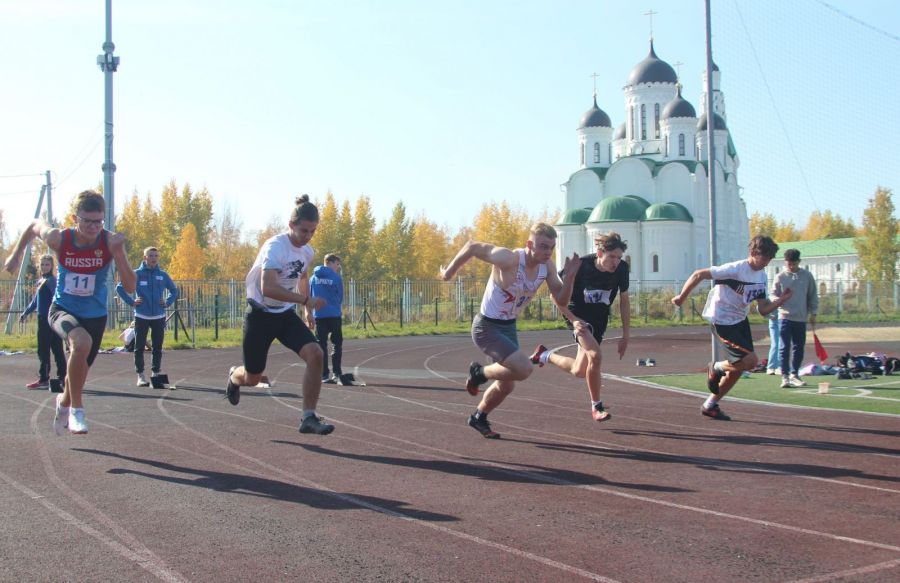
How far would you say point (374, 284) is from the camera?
40.0 meters

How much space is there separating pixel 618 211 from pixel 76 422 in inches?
2798

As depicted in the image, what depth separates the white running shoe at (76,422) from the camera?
779 centimetres

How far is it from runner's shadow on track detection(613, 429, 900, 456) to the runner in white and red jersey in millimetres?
1399

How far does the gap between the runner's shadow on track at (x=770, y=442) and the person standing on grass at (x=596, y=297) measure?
2.00ft

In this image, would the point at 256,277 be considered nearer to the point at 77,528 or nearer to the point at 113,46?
the point at 77,528

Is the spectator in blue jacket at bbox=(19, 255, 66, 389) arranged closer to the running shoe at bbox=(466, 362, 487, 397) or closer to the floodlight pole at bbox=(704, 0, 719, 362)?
the running shoe at bbox=(466, 362, 487, 397)

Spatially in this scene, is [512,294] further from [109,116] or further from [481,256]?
[109,116]

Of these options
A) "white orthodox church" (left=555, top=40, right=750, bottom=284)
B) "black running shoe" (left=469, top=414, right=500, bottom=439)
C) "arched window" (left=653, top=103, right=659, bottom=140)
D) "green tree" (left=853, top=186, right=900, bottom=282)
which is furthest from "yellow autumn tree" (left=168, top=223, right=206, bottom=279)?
"black running shoe" (left=469, top=414, right=500, bottom=439)

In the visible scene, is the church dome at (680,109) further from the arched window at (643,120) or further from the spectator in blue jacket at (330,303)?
the spectator in blue jacket at (330,303)

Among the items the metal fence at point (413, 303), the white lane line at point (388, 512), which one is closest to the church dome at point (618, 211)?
the metal fence at point (413, 303)

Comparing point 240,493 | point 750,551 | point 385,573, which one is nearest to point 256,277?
point 240,493

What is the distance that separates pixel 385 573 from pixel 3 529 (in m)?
2.40

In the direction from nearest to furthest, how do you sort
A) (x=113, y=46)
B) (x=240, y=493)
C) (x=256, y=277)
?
(x=240, y=493)
(x=256, y=277)
(x=113, y=46)

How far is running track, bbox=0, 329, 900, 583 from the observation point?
4.45 m
